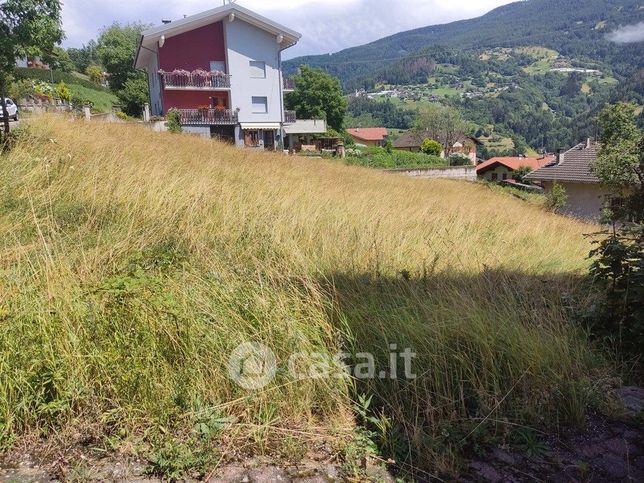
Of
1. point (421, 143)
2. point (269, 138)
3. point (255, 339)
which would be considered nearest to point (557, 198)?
point (269, 138)

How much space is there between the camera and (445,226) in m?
6.99

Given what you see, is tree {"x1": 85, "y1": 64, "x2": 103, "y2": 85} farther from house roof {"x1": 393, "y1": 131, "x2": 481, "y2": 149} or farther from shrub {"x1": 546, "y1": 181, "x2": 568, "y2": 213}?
shrub {"x1": 546, "y1": 181, "x2": 568, "y2": 213}

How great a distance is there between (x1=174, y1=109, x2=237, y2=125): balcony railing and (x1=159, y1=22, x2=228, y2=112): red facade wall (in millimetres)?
2280

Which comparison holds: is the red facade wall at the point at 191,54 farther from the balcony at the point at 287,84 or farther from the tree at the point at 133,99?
the tree at the point at 133,99

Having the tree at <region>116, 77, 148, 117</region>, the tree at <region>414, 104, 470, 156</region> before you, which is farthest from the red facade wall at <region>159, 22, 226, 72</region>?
the tree at <region>414, 104, 470, 156</region>

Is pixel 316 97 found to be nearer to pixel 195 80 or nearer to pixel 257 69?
pixel 257 69

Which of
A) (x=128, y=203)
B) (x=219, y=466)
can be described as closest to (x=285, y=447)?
(x=219, y=466)

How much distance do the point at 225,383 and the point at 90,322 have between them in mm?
818

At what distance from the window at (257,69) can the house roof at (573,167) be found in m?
21.2

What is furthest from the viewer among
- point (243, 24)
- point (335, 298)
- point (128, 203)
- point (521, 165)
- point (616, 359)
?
point (521, 165)

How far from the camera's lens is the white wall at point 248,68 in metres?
32.4

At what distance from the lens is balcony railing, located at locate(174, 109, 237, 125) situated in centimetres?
3048

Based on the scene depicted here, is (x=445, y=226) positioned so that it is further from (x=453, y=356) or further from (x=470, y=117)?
(x=470, y=117)

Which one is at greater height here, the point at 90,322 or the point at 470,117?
the point at 470,117
